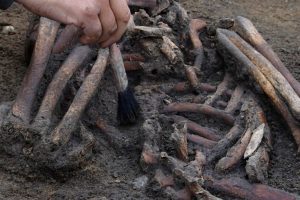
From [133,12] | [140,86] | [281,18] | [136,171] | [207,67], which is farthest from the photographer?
[281,18]

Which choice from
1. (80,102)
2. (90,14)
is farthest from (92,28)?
(80,102)

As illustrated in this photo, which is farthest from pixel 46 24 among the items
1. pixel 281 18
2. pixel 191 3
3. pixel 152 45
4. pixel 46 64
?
pixel 281 18

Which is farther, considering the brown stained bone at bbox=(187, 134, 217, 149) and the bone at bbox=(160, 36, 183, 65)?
the bone at bbox=(160, 36, 183, 65)

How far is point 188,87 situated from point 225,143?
2.11 feet

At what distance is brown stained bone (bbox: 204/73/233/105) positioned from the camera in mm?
3639

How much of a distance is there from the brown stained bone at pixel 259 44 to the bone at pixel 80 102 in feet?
3.05

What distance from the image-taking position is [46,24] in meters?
3.57

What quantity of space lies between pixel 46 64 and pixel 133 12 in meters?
Result: 1.11

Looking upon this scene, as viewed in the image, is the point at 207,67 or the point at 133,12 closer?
the point at 207,67

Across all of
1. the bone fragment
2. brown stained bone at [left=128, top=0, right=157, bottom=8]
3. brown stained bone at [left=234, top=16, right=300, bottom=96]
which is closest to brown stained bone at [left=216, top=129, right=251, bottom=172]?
the bone fragment

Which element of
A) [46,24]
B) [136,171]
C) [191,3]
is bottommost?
[191,3]

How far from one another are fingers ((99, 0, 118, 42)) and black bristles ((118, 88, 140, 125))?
1.05m

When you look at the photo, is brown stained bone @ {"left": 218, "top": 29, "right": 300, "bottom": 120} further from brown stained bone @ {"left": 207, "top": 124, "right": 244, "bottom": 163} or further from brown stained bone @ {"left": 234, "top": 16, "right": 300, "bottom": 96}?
brown stained bone @ {"left": 207, "top": 124, "right": 244, "bottom": 163}

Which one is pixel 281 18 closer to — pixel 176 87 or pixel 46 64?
pixel 176 87
